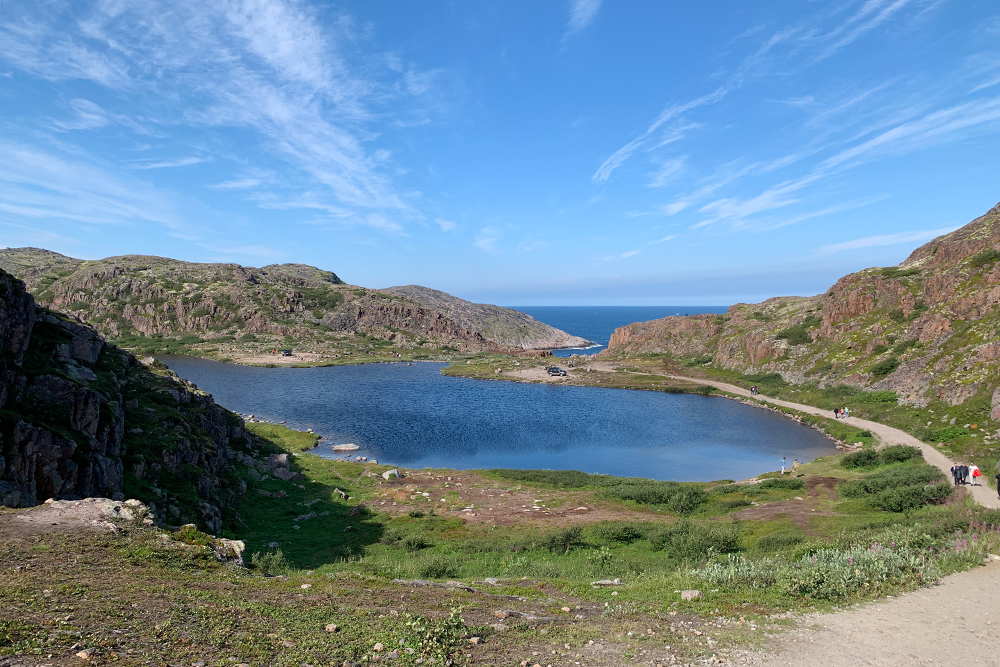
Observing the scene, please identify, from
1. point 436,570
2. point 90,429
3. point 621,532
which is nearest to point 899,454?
point 621,532

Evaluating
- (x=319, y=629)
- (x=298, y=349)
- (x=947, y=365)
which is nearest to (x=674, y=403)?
(x=947, y=365)

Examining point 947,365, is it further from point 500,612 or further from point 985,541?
point 500,612

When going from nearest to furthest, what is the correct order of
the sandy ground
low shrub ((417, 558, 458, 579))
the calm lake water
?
the sandy ground, low shrub ((417, 558, 458, 579)), the calm lake water

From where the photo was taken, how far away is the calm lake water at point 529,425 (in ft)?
203

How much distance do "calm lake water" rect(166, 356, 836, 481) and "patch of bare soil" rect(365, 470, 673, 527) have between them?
523 inches

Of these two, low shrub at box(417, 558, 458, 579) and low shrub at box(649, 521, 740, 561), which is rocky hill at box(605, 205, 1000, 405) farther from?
low shrub at box(417, 558, 458, 579)

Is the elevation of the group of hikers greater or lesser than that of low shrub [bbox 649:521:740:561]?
greater

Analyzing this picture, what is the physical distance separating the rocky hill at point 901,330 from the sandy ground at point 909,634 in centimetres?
5651

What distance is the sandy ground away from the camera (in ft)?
40.1

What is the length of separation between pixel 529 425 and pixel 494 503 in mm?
41192

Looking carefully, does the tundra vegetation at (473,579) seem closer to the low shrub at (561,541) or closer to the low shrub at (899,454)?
the low shrub at (561,541)

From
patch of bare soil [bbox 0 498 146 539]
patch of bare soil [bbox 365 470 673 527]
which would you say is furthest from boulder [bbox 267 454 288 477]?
patch of bare soil [bbox 0 498 146 539]

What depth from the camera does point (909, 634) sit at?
1336 centimetres

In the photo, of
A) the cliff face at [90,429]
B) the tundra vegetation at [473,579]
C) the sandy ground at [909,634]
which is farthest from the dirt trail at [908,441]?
the cliff face at [90,429]
